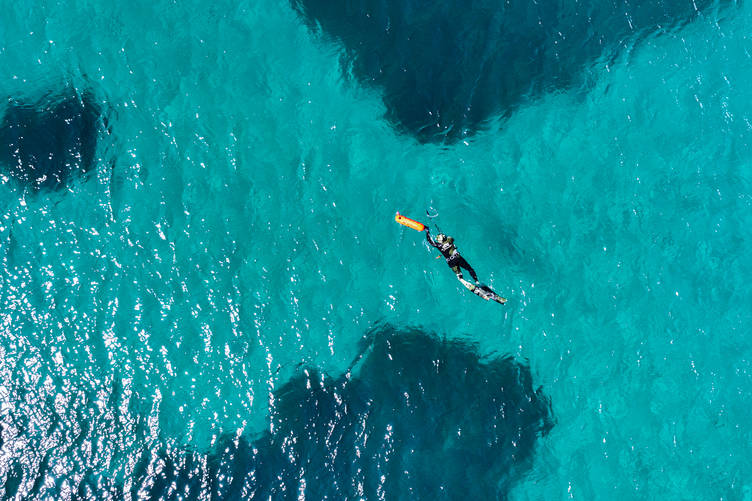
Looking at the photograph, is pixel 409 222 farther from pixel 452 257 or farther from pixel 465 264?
pixel 465 264

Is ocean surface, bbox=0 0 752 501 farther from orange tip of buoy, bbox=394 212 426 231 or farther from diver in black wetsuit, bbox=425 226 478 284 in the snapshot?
orange tip of buoy, bbox=394 212 426 231

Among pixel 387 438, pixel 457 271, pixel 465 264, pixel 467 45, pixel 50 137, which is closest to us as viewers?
pixel 387 438

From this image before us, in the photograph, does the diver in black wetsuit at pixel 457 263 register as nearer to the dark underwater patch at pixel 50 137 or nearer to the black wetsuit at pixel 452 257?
the black wetsuit at pixel 452 257

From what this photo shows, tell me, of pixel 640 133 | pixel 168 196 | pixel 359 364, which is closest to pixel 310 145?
pixel 168 196

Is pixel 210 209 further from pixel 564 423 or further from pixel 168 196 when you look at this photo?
pixel 564 423

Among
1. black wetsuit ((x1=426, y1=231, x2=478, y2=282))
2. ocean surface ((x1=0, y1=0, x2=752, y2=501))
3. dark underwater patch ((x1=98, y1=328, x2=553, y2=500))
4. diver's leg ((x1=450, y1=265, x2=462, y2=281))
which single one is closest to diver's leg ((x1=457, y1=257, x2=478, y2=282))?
black wetsuit ((x1=426, y1=231, x2=478, y2=282))

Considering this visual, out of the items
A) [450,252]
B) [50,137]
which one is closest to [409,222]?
[450,252]
